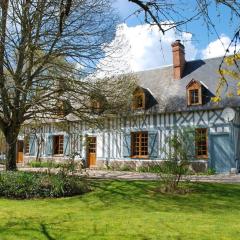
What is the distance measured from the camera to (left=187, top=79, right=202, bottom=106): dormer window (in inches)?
735

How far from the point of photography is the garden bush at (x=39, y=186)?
35.7ft

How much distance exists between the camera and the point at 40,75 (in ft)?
41.2

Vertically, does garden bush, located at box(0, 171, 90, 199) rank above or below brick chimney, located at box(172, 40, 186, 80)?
below

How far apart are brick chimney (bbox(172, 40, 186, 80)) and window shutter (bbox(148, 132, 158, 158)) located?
3582mm

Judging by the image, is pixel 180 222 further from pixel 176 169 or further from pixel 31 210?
pixel 176 169

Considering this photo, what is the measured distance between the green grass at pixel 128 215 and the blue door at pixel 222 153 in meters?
5.29

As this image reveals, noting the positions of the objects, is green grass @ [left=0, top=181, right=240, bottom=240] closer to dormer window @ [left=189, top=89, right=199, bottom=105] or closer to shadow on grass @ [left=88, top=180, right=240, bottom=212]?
shadow on grass @ [left=88, top=180, right=240, bottom=212]

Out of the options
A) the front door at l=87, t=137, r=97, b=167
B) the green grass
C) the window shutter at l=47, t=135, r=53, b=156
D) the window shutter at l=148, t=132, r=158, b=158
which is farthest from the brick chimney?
the green grass

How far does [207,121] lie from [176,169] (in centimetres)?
716

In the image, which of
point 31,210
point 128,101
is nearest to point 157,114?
point 128,101

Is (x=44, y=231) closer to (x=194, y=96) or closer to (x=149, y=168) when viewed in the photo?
(x=149, y=168)

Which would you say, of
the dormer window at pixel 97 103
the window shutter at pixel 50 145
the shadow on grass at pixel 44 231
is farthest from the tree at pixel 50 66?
the window shutter at pixel 50 145

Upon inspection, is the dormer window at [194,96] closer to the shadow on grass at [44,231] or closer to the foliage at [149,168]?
the foliage at [149,168]

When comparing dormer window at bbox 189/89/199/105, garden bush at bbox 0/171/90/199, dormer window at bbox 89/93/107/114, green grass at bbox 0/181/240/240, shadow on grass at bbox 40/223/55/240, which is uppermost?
dormer window at bbox 189/89/199/105
